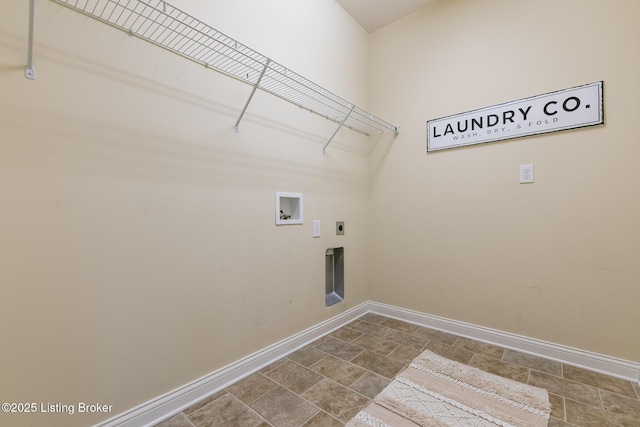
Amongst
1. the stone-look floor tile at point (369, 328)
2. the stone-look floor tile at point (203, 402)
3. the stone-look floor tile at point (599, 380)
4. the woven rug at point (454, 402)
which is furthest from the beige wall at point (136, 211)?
the stone-look floor tile at point (599, 380)

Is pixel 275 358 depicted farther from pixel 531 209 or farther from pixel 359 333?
pixel 531 209

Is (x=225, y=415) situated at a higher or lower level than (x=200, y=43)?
lower

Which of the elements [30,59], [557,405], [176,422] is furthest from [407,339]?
[30,59]

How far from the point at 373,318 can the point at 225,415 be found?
1.56 metres

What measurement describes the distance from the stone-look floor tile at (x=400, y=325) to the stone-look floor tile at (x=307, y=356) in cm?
75

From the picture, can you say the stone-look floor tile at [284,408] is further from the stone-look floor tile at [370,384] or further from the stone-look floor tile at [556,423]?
the stone-look floor tile at [556,423]

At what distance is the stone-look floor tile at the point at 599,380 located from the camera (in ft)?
4.81

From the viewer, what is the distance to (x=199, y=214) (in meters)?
1.44

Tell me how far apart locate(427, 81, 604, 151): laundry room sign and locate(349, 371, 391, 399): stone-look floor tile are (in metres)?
1.77

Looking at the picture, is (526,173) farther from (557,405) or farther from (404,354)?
(404,354)

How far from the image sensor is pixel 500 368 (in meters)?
1.68

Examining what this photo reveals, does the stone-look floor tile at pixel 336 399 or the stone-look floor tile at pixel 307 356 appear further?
the stone-look floor tile at pixel 307 356

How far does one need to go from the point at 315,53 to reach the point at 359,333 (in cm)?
228

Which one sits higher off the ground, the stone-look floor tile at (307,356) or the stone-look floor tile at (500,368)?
the stone-look floor tile at (500,368)
